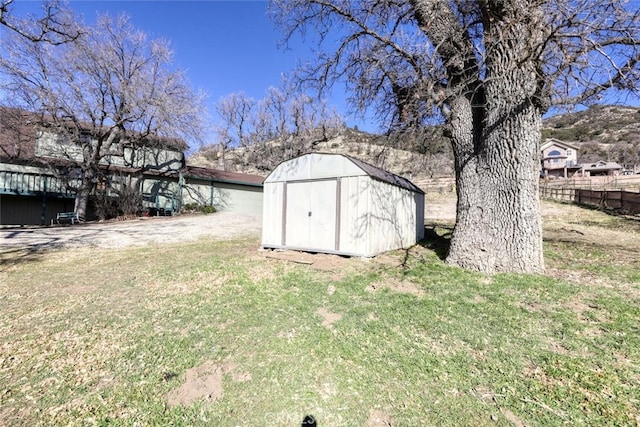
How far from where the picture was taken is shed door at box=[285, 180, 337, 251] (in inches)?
279

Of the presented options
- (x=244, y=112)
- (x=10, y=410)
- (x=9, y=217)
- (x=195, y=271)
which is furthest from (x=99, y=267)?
(x=244, y=112)

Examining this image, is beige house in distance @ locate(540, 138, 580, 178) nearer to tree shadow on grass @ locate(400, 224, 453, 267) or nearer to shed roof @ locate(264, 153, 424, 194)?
tree shadow on grass @ locate(400, 224, 453, 267)

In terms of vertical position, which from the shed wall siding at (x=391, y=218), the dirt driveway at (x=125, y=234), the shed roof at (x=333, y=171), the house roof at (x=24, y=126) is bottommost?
the dirt driveway at (x=125, y=234)

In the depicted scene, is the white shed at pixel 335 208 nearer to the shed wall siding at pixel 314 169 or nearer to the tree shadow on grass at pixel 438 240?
the shed wall siding at pixel 314 169

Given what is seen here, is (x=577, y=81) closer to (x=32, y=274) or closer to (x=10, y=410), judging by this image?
(x=10, y=410)

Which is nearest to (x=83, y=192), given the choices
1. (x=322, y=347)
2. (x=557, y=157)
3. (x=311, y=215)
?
(x=311, y=215)

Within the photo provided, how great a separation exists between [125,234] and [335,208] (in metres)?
8.77

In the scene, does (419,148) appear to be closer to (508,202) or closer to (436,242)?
(436,242)

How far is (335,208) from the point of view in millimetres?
7000

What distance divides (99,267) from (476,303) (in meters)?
7.54

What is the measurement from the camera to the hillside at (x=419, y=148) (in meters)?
8.24

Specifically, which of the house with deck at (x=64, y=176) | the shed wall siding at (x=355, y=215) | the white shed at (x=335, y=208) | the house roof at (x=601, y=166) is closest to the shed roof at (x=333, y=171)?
the white shed at (x=335, y=208)

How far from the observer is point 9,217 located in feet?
51.1

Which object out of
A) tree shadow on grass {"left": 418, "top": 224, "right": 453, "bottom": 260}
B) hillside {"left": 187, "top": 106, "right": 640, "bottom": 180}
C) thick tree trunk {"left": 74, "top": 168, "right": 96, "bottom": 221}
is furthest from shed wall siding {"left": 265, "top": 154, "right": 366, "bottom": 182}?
thick tree trunk {"left": 74, "top": 168, "right": 96, "bottom": 221}
